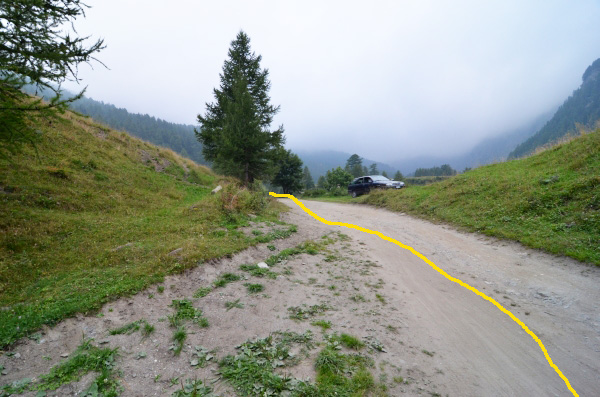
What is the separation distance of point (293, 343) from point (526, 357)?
3.44 metres

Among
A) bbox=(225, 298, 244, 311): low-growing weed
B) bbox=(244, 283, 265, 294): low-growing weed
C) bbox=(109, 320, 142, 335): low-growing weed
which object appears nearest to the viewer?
bbox=(109, 320, 142, 335): low-growing weed

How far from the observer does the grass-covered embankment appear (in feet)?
23.4

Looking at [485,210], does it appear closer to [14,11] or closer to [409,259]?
[409,259]

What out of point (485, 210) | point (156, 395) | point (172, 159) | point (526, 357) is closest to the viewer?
point (156, 395)

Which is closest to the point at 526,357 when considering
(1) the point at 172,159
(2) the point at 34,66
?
(2) the point at 34,66

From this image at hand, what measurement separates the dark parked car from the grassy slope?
14889 millimetres

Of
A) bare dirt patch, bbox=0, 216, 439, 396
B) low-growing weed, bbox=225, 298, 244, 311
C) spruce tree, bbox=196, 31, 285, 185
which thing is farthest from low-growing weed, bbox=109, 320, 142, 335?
spruce tree, bbox=196, 31, 285, 185

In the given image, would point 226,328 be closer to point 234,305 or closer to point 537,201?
point 234,305

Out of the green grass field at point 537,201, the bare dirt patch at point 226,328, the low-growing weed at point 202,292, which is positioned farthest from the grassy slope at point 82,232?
the green grass field at point 537,201

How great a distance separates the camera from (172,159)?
22.6 m

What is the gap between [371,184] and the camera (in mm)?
23016

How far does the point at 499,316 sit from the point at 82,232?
420 inches

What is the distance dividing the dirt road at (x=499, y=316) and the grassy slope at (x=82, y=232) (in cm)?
499

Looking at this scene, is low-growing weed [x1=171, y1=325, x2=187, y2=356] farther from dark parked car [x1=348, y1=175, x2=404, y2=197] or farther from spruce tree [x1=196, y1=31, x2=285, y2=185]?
dark parked car [x1=348, y1=175, x2=404, y2=197]
